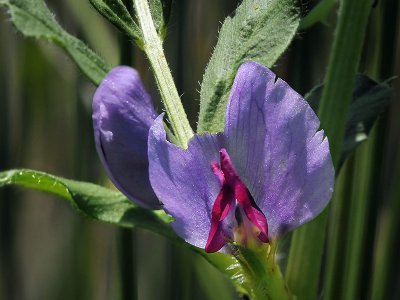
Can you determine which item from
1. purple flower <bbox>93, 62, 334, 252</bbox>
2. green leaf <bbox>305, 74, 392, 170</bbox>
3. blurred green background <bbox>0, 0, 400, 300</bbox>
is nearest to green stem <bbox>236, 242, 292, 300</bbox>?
purple flower <bbox>93, 62, 334, 252</bbox>

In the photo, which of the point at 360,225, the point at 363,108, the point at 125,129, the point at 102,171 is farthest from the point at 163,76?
the point at 102,171

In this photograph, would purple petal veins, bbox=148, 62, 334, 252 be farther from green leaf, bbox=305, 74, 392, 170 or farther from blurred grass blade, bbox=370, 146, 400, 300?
blurred grass blade, bbox=370, 146, 400, 300

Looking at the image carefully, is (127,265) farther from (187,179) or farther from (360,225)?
(187,179)

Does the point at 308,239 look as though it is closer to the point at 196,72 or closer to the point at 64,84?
the point at 196,72

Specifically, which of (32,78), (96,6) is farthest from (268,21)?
(32,78)

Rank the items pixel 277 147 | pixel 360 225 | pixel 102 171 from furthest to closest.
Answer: pixel 102 171
pixel 360 225
pixel 277 147

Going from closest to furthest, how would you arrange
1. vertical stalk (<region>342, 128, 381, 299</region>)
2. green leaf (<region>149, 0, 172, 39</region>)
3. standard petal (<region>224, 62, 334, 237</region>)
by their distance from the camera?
standard petal (<region>224, 62, 334, 237</region>) → green leaf (<region>149, 0, 172, 39</region>) → vertical stalk (<region>342, 128, 381, 299</region>)
